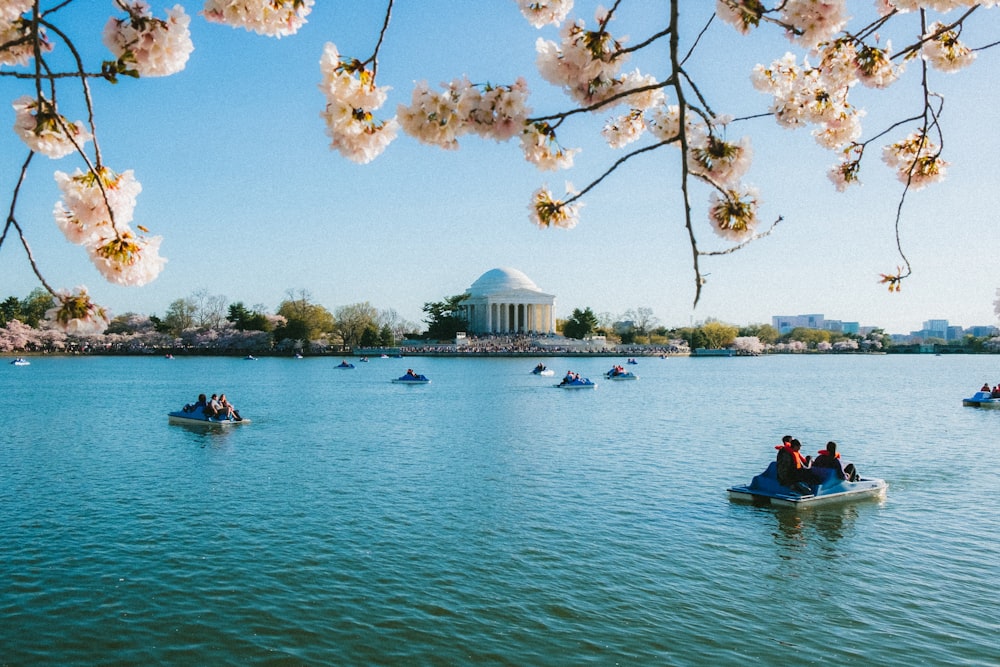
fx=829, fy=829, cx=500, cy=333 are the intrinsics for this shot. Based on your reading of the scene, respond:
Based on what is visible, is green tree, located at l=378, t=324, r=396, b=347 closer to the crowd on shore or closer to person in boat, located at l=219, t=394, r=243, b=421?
the crowd on shore

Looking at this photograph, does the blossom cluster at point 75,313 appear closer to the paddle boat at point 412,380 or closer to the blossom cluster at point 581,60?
the blossom cluster at point 581,60

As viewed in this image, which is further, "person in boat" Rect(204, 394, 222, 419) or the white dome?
the white dome

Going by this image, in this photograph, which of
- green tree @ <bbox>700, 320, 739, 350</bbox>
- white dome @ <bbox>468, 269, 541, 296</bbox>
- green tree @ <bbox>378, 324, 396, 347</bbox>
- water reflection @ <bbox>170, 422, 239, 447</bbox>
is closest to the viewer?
water reflection @ <bbox>170, 422, 239, 447</bbox>

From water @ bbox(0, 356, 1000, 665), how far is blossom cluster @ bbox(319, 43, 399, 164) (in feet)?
25.5

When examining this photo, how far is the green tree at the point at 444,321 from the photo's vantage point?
13125 centimetres

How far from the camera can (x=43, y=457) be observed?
24.1m

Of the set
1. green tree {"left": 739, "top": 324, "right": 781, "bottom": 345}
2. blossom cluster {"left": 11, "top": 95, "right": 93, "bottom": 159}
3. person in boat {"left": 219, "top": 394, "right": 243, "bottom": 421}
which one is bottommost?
person in boat {"left": 219, "top": 394, "right": 243, "bottom": 421}

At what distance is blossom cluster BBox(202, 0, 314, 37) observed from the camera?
3229mm

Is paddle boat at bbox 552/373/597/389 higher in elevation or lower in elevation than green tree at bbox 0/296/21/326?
lower

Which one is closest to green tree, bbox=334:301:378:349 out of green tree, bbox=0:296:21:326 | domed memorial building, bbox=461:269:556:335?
domed memorial building, bbox=461:269:556:335

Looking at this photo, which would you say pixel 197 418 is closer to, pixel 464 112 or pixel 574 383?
pixel 574 383

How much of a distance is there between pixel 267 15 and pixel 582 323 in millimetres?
128007

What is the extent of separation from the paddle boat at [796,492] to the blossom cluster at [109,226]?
1590 centimetres

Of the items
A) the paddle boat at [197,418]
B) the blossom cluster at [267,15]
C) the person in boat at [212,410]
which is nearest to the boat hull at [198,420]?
the paddle boat at [197,418]
